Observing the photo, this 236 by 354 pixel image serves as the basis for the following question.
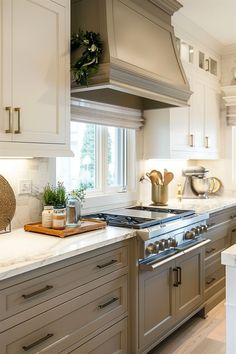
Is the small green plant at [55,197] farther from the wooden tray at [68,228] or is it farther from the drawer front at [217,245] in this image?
the drawer front at [217,245]

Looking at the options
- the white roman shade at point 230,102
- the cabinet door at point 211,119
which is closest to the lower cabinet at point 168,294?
the cabinet door at point 211,119

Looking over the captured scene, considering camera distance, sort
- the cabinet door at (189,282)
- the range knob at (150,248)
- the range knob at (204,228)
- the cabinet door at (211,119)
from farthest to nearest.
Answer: the cabinet door at (211,119)
the range knob at (204,228)
the cabinet door at (189,282)
the range knob at (150,248)

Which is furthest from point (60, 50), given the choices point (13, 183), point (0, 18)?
point (13, 183)

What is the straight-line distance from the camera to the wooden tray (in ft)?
7.07

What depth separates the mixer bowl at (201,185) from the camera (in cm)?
429

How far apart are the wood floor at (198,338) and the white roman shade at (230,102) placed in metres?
2.37

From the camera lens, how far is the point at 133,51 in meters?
2.64

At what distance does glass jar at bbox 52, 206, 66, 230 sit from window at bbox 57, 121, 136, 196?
0.61 m

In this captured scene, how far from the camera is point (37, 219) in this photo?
98.4 inches

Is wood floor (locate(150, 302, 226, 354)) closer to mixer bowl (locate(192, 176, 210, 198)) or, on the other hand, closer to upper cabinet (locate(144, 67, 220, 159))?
mixer bowl (locate(192, 176, 210, 198))

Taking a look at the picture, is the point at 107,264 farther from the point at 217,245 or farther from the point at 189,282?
the point at 217,245

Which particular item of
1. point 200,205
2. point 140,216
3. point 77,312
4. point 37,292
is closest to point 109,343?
point 77,312

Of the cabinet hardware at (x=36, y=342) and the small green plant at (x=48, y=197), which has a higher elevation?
the small green plant at (x=48, y=197)

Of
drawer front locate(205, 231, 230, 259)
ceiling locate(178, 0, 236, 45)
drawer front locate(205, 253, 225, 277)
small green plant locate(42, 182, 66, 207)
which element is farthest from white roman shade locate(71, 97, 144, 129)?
drawer front locate(205, 253, 225, 277)
